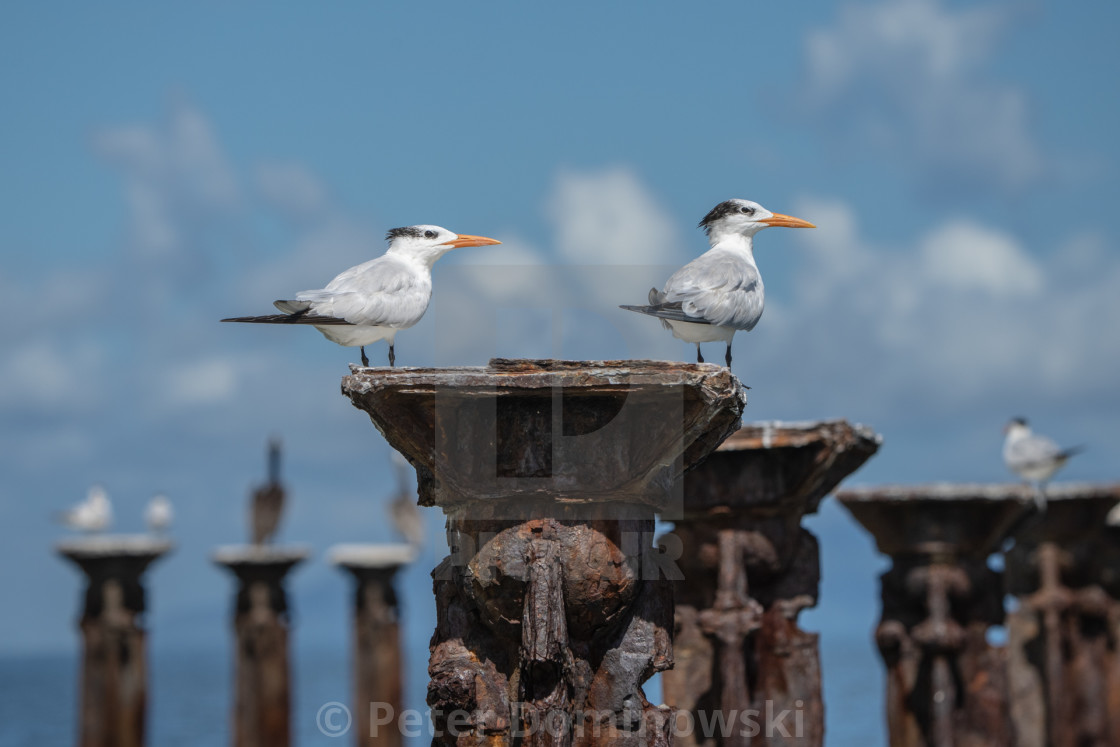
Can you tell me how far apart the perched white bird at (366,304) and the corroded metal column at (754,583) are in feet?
7.96

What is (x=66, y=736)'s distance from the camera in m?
65.8

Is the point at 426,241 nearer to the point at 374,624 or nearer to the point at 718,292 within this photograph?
the point at 718,292

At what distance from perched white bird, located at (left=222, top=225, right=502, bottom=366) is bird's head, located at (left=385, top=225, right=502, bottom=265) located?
3.2 inches

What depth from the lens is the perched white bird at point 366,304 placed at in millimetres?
5492

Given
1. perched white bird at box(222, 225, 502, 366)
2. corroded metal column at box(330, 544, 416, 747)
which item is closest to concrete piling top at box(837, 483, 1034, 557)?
perched white bird at box(222, 225, 502, 366)

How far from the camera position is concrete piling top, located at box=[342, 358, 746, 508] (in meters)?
4.75

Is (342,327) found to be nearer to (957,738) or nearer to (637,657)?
(637,657)

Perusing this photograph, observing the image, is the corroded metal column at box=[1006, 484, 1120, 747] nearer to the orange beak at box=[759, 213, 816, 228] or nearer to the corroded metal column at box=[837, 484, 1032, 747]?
the corroded metal column at box=[837, 484, 1032, 747]

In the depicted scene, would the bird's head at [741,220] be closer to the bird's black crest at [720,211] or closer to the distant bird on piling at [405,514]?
the bird's black crest at [720,211]

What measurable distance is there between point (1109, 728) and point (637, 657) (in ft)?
33.0

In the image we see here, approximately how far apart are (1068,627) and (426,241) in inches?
373

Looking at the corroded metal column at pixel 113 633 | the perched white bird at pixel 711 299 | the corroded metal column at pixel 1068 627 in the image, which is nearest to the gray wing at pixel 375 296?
the perched white bird at pixel 711 299

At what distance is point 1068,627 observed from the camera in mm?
13695

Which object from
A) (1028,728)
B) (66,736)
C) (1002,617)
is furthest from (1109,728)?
(66,736)
